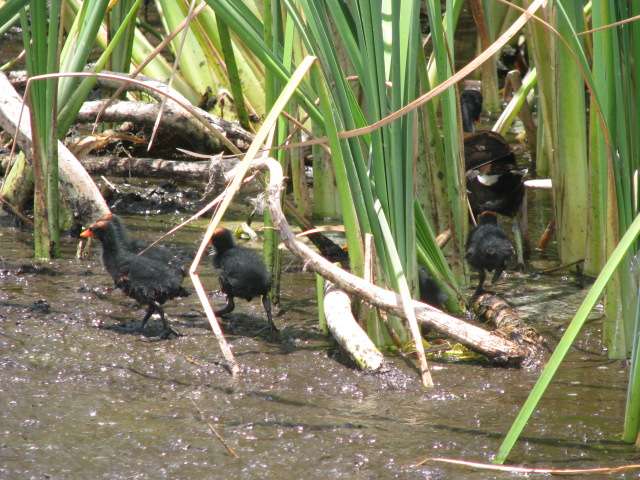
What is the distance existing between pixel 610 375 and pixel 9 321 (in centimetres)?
297

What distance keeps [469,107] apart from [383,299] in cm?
499

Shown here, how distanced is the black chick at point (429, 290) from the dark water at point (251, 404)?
0.52 m

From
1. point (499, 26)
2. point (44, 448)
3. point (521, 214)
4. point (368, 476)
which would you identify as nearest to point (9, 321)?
point (44, 448)

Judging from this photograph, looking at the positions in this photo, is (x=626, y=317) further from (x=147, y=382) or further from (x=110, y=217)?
(x=110, y=217)

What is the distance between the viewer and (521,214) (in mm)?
7160

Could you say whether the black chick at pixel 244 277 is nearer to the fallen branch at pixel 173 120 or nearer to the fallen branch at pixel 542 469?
the fallen branch at pixel 542 469

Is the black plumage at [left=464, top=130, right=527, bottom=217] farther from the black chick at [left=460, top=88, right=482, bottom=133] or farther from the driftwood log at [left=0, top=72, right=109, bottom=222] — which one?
the driftwood log at [left=0, top=72, right=109, bottom=222]

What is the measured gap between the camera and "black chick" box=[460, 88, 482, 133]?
8.80 meters

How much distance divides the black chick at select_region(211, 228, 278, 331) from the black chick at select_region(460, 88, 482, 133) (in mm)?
3886

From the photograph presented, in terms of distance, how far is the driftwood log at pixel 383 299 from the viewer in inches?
162

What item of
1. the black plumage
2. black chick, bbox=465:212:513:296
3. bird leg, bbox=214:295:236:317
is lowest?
bird leg, bbox=214:295:236:317

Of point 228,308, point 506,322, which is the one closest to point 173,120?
point 228,308

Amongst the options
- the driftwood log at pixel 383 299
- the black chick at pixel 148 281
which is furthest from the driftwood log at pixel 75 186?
the driftwood log at pixel 383 299

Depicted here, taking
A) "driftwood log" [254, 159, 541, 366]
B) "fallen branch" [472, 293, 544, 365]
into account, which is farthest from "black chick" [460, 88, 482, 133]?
"driftwood log" [254, 159, 541, 366]
